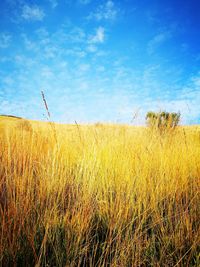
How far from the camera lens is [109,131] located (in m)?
3.08

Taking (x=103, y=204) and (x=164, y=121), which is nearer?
(x=103, y=204)

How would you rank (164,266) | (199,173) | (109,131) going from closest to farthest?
(164,266) < (199,173) < (109,131)

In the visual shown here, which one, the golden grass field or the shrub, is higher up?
the shrub

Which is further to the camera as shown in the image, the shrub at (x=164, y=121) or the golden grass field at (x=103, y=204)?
the shrub at (x=164, y=121)

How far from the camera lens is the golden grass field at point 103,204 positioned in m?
1.07

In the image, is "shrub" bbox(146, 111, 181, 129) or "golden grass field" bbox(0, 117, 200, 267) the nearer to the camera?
"golden grass field" bbox(0, 117, 200, 267)

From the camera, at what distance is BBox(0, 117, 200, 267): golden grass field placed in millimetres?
1074

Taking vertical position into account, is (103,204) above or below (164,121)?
below

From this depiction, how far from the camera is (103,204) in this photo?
5.05 ft

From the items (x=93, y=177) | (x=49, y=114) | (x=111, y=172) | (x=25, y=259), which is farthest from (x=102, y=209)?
(x=49, y=114)

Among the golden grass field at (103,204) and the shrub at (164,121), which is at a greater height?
the shrub at (164,121)

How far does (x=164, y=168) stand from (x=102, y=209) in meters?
0.82

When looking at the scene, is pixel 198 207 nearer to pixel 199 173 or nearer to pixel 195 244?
pixel 195 244

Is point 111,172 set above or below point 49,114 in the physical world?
below
